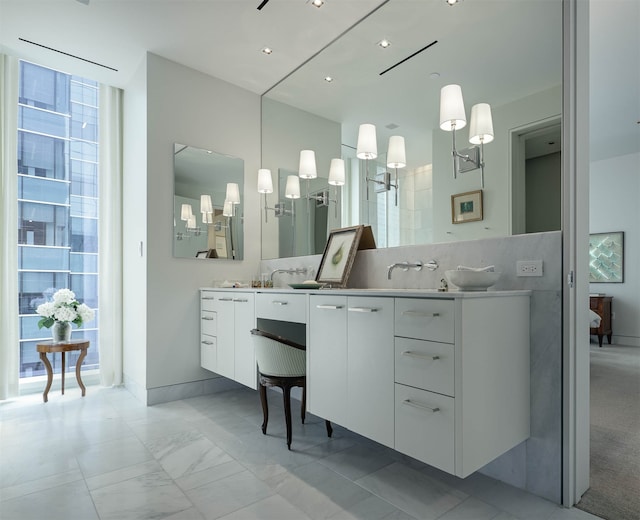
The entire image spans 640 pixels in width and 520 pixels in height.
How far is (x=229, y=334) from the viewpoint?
3.12m

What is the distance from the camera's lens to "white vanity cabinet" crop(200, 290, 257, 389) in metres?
2.90

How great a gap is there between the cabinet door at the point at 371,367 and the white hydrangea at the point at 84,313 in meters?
2.65

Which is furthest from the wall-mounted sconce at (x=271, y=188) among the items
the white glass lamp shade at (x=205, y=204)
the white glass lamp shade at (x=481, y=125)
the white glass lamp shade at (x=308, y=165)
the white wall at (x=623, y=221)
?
the white wall at (x=623, y=221)

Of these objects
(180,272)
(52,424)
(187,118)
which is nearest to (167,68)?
(187,118)

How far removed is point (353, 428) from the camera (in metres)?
2.02

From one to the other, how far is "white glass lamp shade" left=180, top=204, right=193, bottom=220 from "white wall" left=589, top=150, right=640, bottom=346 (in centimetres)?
611

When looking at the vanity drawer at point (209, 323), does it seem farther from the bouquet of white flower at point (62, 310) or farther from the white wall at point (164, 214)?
the bouquet of white flower at point (62, 310)

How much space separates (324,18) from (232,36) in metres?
0.74

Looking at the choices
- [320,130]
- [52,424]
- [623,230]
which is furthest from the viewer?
[623,230]

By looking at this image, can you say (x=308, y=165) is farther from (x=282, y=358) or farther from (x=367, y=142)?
(x=282, y=358)

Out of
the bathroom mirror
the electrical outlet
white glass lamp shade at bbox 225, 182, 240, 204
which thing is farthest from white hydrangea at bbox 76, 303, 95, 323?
the electrical outlet

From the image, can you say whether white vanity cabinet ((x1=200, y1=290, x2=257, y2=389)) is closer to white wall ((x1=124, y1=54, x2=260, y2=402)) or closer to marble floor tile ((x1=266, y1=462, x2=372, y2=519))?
white wall ((x1=124, y1=54, x2=260, y2=402))

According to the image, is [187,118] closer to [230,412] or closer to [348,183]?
[348,183]

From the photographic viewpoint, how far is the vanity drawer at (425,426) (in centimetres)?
158
